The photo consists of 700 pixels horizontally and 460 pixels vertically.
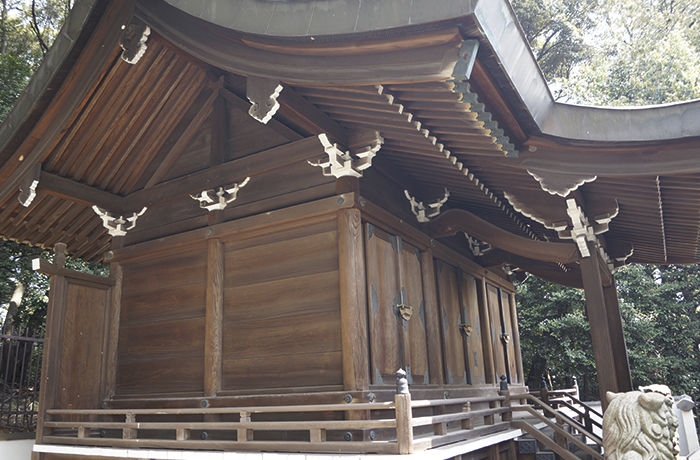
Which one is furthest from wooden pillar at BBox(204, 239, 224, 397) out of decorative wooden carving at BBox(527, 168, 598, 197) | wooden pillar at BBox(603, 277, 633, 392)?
wooden pillar at BBox(603, 277, 633, 392)

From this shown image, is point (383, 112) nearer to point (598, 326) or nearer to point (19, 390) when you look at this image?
point (598, 326)

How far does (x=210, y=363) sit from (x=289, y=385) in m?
1.06

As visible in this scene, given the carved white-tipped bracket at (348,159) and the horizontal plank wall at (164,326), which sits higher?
the carved white-tipped bracket at (348,159)

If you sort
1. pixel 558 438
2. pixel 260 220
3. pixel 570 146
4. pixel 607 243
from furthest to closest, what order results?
pixel 607 243 < pixel 558 438 < pixel 260 220 < pixel 570 146

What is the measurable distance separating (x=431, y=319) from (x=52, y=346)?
186 inches

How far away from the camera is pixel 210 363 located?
600 centimetres

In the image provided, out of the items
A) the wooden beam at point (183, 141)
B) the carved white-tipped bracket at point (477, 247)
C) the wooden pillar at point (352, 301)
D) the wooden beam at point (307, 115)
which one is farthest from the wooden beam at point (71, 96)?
the carved white-tipped bracket at point (477, 247)

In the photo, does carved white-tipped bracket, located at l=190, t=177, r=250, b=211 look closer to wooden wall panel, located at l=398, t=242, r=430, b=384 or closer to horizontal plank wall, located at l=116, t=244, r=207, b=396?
horizontal plank wall, located at l=116, t=244, r=207, b=396

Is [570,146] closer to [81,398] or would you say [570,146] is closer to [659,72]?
[81,398]

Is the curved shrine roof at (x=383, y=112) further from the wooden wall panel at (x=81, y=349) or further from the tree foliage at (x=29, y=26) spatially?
the tree foliage at (x=29, y=26)

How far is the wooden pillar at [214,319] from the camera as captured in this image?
5.96 meters

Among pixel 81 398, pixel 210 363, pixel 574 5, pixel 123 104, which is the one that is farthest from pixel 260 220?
pixel 574 5

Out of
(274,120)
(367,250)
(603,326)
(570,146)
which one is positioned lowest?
(603,326)

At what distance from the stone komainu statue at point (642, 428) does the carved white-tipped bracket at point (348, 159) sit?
3.26 m
